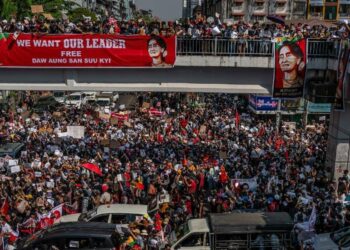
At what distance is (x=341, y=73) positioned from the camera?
1880 centimetres

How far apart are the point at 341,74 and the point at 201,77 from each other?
5421 mm

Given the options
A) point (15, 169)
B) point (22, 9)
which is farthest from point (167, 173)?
point (22, 9)

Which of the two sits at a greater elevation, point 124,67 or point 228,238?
point 124,67

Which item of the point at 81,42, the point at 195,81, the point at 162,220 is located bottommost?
the point at 162,220

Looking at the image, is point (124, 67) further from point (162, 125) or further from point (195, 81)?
point (162, 125)

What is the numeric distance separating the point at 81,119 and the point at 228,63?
1227 cm

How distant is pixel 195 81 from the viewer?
70.3 ft

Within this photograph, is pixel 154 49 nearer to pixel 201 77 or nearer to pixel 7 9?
pixel 201 77

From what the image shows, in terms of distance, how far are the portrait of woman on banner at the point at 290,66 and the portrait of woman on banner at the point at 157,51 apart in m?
4.16

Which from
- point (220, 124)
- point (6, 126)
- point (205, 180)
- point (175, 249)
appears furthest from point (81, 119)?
point (175, 249)

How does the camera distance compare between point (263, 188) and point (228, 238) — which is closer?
point (228, 238)

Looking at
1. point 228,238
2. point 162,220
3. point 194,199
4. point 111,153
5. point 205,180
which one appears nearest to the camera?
point 228,238

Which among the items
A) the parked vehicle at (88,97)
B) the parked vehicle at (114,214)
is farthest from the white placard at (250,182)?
the parked vehicle at (88,97)

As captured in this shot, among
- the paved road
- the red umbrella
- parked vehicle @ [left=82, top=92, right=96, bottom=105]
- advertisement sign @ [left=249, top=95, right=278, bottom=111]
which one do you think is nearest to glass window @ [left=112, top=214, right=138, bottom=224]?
the red umbrella
